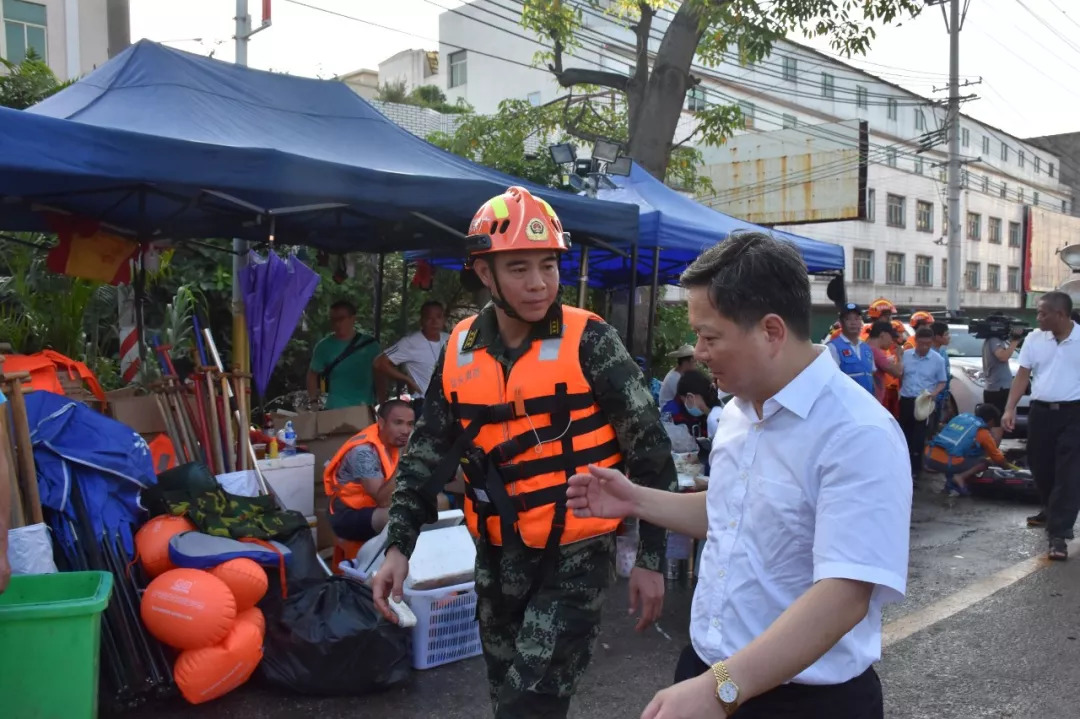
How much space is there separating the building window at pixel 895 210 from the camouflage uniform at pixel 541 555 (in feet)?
120

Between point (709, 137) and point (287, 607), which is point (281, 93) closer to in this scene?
point (287, 607)

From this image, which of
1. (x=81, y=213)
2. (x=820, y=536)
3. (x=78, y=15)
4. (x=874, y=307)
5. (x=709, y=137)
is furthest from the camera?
(x=78, y=15)

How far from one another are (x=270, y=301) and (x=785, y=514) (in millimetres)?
4932

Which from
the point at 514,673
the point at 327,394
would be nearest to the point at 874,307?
the point at 327,394

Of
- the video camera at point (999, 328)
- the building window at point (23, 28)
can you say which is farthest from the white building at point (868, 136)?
the video camera at point (999, 328)

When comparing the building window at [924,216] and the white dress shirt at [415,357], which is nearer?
the white dress shirt at [415,357]

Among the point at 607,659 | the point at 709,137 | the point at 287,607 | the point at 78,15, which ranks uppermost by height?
the point at 78,15

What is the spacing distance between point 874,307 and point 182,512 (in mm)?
9086

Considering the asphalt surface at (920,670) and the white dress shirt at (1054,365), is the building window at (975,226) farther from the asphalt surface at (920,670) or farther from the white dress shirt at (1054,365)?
the asphalt surface at (920,670)

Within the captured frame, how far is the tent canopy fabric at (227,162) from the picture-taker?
4.25 metres

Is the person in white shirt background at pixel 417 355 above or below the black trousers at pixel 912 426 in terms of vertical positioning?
above

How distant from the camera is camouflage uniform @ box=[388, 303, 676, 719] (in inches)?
Answer: 96.1

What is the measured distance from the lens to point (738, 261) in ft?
5.21

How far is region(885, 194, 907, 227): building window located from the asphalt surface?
32734 millimetres
